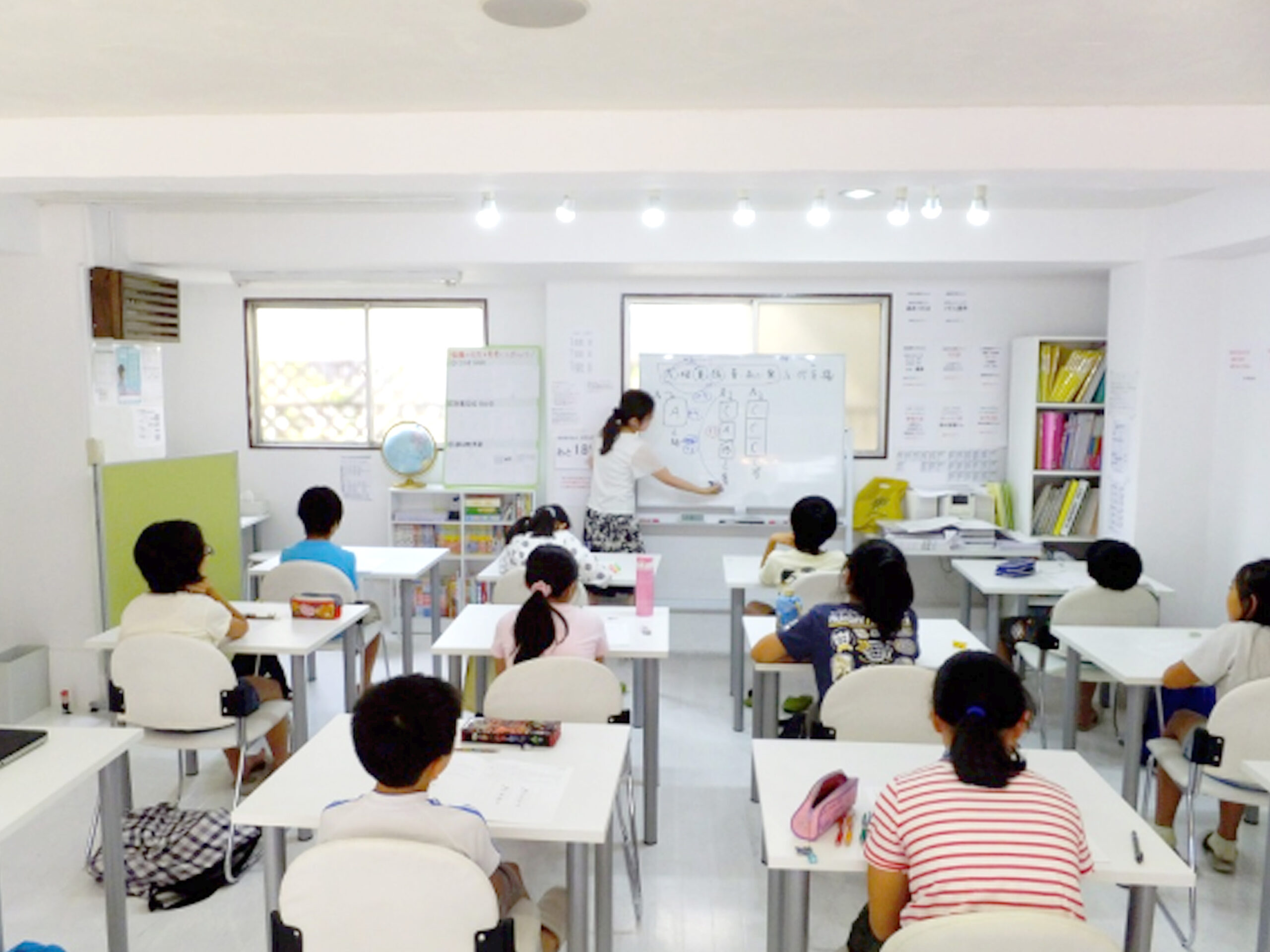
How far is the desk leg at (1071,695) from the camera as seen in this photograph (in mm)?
3699

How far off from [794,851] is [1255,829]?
8.18 ft

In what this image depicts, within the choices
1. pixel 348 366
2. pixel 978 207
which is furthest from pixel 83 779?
pixel 348 366

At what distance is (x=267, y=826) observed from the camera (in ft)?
7.01

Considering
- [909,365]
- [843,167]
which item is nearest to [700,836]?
[843,167]

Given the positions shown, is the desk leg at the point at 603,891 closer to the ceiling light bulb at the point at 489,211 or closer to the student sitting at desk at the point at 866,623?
the student sitting at desk at the point at 866,623

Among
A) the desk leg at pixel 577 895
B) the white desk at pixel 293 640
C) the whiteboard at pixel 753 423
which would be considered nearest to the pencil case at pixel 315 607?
the white desk at pixel 293 640

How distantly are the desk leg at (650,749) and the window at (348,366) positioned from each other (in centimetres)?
340

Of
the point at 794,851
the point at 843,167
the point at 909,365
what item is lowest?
the point at 794,851

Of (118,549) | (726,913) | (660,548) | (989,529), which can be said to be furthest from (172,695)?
(989,529)

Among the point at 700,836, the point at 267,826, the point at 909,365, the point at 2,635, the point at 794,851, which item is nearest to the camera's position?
the point at 794,851

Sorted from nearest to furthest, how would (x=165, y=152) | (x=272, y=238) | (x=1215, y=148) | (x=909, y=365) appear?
1. (x=1215, y=148)
2. (x=165, y=152)
3. (x=272, y=238)
4. (x=909, y=365)

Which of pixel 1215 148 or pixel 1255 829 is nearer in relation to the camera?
pixel 1215 148

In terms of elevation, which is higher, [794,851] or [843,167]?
[843,167]

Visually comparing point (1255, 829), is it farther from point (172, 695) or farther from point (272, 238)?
point (272, 238)
